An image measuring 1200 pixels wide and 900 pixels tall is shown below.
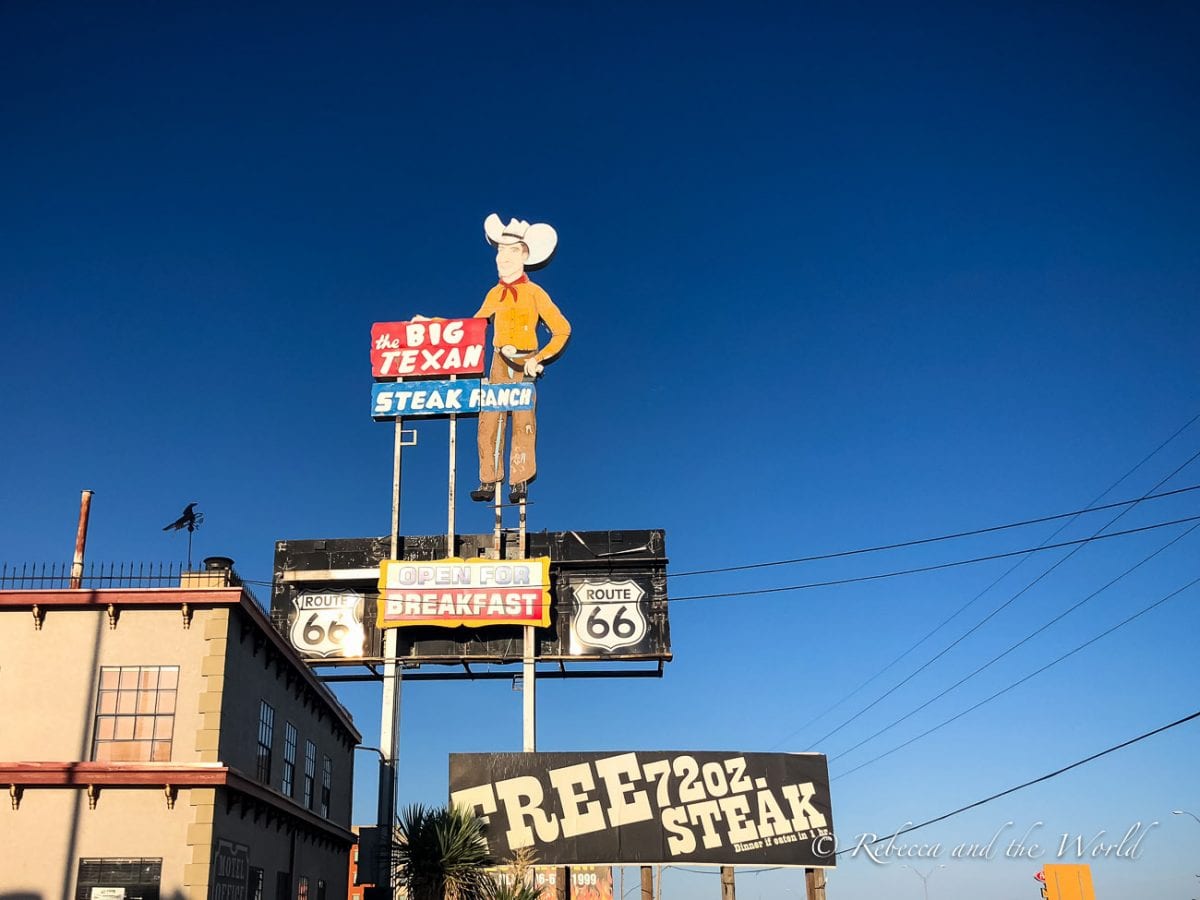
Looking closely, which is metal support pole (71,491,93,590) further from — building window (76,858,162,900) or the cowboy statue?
the cowboy statue

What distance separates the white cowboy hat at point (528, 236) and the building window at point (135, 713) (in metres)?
23.5

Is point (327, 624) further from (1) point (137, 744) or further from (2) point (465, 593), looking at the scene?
(1) point (137, 744)

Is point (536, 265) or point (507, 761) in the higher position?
point (536, 265)

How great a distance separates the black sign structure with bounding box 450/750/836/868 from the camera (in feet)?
99.9

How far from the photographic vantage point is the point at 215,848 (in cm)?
2091

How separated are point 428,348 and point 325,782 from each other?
1574cm

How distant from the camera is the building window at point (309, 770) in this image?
97.3 ft

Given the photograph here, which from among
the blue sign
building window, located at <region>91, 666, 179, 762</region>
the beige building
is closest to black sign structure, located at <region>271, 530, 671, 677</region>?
the blue sign

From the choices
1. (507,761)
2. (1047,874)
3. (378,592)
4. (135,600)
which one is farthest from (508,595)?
(1047,874)

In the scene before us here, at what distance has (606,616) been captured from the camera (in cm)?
3775

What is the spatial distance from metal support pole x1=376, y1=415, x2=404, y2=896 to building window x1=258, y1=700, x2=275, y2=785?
6.08 m

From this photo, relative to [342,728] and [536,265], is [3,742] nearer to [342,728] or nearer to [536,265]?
[342,728]

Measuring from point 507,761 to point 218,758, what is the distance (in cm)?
1117

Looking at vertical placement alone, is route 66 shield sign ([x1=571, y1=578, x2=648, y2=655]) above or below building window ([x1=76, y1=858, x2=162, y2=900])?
above
